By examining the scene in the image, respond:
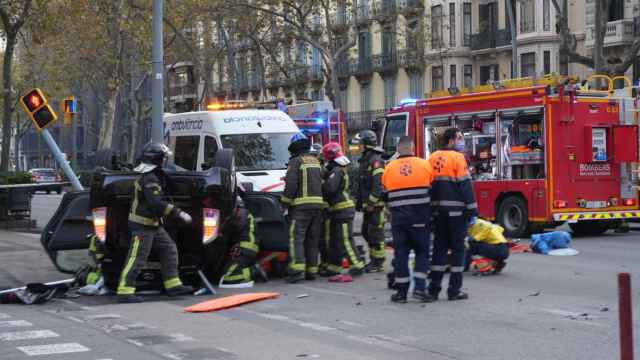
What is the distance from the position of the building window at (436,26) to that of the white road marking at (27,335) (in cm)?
3910

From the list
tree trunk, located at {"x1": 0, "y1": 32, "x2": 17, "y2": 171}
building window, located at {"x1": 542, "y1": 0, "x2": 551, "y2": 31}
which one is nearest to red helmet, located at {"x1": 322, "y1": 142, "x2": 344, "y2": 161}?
tree trunk, located at {"x1": 0, "y1": 32, "x2": 17, "y2": 171}

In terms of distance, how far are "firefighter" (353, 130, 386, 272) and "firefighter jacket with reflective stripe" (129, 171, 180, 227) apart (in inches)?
129

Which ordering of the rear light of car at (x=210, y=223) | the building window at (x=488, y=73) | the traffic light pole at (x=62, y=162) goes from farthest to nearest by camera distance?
the building window at (x=488, y=73)
the traffic light pole at (x=62, y=162)
the rear light of car at (x=210, y=223)

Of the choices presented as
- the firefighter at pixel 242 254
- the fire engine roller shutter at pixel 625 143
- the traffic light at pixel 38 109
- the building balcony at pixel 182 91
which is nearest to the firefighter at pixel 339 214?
the firefighter at pixel 242 254

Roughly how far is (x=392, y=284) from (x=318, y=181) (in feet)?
5.68

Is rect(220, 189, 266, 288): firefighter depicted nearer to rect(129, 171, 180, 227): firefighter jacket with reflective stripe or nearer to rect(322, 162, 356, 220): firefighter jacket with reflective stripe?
rect(322, 162, 356, 220): firefighter jacket with reflective stripe

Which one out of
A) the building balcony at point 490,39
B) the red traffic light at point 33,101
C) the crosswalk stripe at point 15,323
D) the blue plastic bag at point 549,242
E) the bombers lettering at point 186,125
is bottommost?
the crosswalk stripe at point 15,323

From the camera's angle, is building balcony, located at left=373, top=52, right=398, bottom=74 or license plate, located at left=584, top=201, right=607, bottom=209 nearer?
license plate, located at left=584, top=201, right=607, bottom=209

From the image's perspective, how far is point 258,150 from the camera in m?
19.5

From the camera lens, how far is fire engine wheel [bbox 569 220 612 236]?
20.4 meters

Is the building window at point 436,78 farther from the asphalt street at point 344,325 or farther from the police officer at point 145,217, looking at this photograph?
the police officer at point 145,217

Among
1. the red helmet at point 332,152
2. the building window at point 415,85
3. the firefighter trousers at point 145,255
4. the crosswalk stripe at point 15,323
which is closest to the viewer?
the crosswalk stripe at point 15,323

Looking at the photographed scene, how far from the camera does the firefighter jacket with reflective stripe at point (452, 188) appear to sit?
35.4ft

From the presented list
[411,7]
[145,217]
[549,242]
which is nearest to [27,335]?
[145,217]
